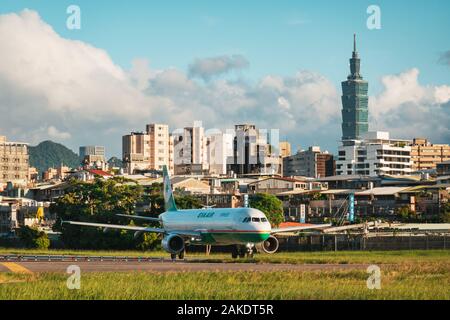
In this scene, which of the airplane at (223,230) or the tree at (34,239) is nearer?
the airplane at (223,230)

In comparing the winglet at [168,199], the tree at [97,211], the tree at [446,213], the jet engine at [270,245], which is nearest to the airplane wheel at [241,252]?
the jet engine at [270,245]

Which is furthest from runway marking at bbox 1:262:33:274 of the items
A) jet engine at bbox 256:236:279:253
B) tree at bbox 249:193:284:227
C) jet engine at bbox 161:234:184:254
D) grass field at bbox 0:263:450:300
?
tree at bbox 249:193:284:227

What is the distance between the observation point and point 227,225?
259ft

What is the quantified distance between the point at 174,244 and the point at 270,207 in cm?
7399

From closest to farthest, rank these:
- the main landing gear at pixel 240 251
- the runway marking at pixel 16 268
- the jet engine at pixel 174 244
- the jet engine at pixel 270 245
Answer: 1. the runway marking at pixel 16 268
2. the main landing gear at pixel 240 251
3. the jet engine at pixel 270 245
4. the jet engine at pixel 174 244

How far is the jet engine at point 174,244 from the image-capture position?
84750mm

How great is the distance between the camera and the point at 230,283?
47219 millimetres

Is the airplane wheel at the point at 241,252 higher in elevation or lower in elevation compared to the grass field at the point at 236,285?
lower

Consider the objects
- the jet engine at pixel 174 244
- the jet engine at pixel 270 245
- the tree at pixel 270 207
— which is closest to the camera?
the jet engine at pixel 270 245

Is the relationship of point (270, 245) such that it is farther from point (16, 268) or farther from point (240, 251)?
point (16, 268)

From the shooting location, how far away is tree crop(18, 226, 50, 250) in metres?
120

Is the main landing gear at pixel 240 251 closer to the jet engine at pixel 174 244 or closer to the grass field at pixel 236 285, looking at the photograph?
the jet engine at pixel 174 244

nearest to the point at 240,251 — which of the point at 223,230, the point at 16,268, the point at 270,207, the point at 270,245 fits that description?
the point at 270,245

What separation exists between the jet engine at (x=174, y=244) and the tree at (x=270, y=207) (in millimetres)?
67792
